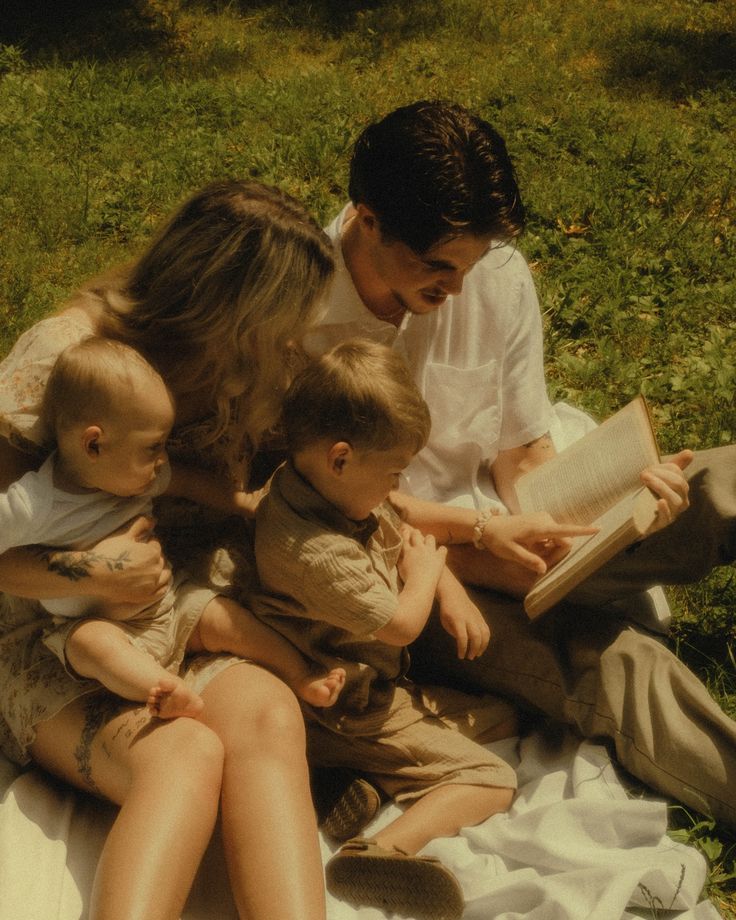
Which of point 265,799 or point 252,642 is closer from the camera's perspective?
point 265,799

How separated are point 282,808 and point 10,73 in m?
6.61

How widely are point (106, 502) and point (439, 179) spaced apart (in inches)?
46.7

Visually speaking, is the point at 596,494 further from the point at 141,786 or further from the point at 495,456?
the point at 141,786

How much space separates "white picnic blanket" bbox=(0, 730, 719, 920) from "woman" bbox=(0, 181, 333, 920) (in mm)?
136

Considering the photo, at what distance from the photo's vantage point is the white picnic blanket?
243 cm

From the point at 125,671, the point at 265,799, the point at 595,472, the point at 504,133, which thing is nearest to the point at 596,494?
the point at 595,472

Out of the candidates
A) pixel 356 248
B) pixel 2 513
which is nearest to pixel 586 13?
pixel 356 248

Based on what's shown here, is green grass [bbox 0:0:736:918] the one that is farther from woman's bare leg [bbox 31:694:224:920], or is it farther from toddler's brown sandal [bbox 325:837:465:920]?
woman's bare leg [bbox 31:694:224:920]

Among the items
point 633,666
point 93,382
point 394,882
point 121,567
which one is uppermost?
point 93,382

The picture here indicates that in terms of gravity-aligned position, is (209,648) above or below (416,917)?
above

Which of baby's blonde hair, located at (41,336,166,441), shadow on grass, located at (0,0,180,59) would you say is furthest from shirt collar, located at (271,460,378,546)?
shadow on grass, located at (0,0,180,59)

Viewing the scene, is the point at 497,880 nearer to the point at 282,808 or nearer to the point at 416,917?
the point at 416,917

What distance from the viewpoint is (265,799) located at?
7.75ft

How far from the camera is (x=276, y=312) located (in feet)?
8.86
